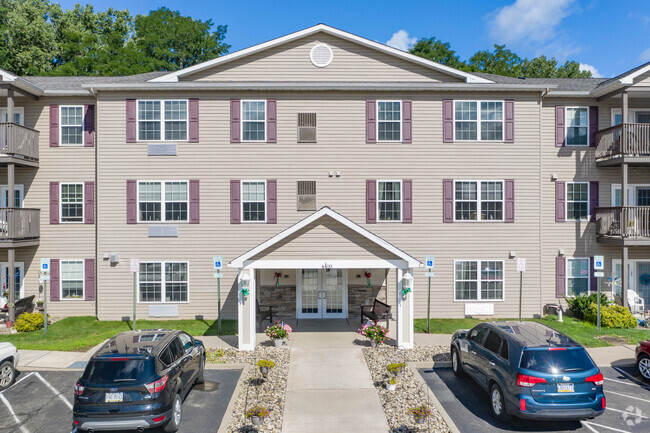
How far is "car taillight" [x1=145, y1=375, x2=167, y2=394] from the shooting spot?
7.13 metres

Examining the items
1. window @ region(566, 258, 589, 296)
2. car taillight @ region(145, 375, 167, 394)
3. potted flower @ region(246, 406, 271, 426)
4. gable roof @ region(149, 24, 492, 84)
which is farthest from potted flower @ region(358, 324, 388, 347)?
gable roof @ region(149, 24, 492, 84)

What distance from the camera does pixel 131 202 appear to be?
54.1ft

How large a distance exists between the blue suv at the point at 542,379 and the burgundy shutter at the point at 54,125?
18217mm

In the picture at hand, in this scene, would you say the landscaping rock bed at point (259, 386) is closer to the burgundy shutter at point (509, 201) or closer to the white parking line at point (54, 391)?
the white parking line at point (54, 391)

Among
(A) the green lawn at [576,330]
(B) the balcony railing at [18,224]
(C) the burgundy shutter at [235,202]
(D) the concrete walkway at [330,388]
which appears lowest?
(D) the concrete walkway at [330,388]

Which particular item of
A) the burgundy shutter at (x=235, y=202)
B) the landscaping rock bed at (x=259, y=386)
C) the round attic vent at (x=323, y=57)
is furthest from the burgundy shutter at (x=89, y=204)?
the round attic vent at (x=323, y=57)

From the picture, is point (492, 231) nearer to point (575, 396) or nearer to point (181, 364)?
point (575, 396)

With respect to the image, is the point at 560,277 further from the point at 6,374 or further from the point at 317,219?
the point at 6,374

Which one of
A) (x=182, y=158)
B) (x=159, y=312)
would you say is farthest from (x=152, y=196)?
(x=159, y=312)

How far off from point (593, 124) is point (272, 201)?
46.3 feet

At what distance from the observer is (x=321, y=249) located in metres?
12.7

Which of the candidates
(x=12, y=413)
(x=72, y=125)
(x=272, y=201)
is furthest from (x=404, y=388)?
(x=72, y=125)

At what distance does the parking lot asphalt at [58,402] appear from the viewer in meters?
8.22

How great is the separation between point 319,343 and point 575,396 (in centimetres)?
763
